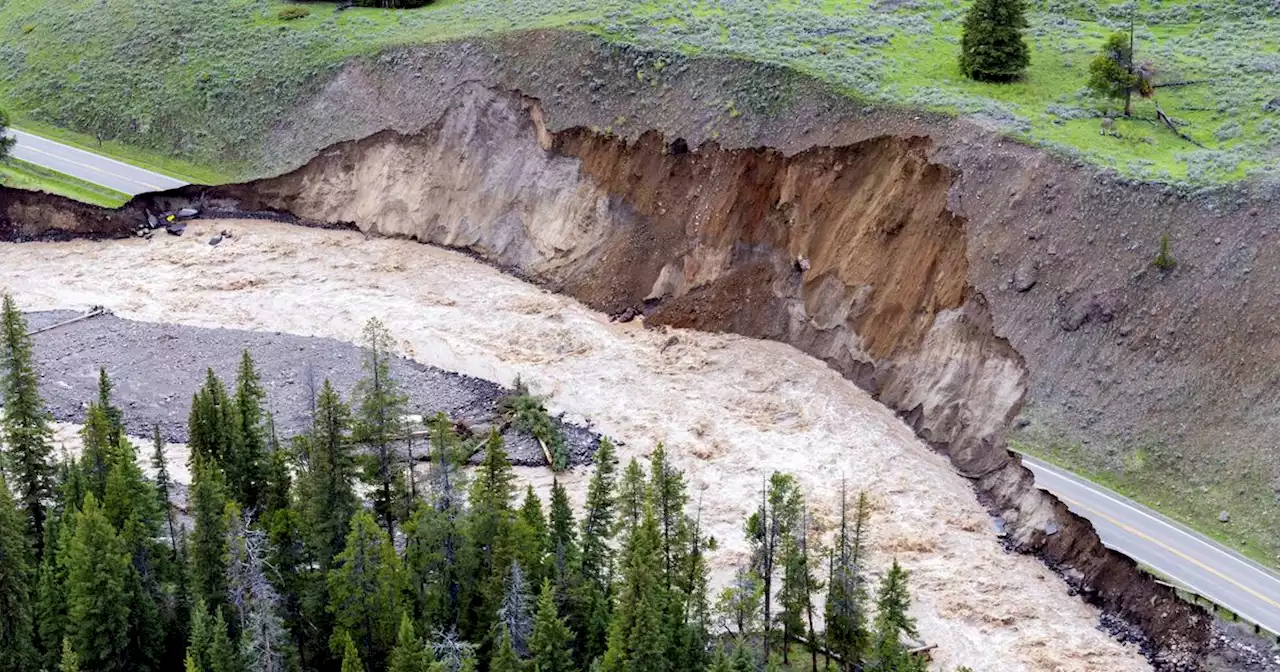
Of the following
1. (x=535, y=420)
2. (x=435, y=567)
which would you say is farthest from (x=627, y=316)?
(x=435, y=567)

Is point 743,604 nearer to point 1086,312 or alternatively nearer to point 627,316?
point 1086,312

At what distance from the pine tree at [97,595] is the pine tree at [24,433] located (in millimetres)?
5178

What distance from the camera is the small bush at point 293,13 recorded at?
8462 cm

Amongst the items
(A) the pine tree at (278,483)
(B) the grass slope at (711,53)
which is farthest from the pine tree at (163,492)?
(B) the grass slope at (711,53)

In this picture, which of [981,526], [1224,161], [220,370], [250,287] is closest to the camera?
[981,526]

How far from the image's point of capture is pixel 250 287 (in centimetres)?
6869

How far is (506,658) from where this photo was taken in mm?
36750

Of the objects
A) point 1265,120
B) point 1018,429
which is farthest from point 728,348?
point 1265,120

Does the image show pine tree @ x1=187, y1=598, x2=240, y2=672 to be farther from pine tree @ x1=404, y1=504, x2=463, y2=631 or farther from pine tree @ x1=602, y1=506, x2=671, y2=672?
pine tree @ x1=602, y1=506, x2=671, y2=672

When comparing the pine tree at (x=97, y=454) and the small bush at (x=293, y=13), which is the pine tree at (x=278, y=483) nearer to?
the pine tree at (x=97, y=454)

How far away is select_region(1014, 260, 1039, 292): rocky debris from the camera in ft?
180

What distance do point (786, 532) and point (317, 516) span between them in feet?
46.2

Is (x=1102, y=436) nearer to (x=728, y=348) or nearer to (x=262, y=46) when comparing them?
(x=728, y=348)

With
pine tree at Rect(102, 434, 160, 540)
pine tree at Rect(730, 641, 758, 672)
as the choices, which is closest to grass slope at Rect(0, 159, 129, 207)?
pine tree at Rect(102, 434, 160, 540)
